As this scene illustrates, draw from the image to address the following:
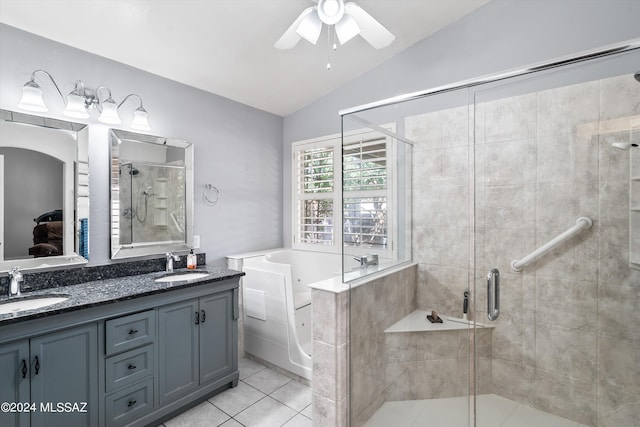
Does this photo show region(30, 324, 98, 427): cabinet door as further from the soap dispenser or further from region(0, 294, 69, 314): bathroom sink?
the soap dispenser

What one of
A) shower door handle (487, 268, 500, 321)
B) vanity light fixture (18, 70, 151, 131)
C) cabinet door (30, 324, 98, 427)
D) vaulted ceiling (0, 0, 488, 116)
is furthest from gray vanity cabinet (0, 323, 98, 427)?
shower door handle (487, 268, 500, 321)

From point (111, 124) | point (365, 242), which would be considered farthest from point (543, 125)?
point (111, 124)

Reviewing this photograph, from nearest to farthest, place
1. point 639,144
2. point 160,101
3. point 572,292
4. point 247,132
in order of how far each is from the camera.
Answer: point 639,144
point 572,292
point 160,101
point 247,132

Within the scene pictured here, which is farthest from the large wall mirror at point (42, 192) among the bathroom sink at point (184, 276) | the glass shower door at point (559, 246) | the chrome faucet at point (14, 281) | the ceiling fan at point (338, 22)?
the glass shower door at point (559, 246)

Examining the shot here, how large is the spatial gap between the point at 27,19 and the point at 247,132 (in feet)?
5.72

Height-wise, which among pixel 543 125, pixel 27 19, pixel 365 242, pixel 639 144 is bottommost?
pixel 365 242

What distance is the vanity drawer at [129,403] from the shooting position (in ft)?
5.73

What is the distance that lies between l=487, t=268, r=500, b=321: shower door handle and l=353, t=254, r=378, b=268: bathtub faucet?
2.22ft

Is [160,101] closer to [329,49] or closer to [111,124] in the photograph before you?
[111,124]

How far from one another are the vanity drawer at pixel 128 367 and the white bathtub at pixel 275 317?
38.0 inches

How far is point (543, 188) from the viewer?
1.57 m

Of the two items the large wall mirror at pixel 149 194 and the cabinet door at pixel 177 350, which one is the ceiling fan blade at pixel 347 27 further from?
the cabinet door at pixel 177 350

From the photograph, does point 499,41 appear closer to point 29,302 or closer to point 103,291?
point 103,291

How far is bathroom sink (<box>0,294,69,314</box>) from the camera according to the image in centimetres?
170
